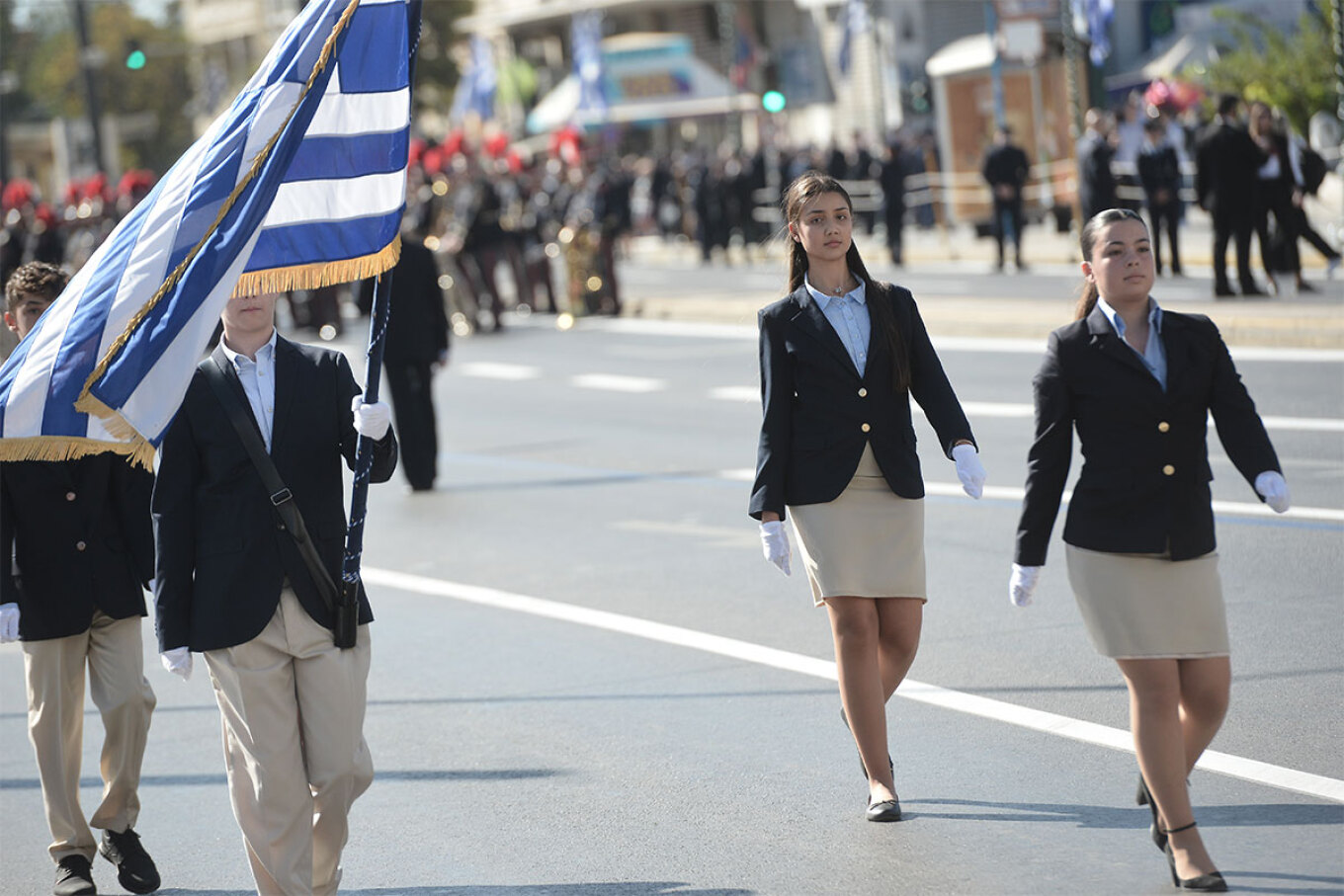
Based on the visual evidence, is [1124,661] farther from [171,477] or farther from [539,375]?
[539,375]

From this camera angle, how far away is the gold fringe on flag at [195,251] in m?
5.48

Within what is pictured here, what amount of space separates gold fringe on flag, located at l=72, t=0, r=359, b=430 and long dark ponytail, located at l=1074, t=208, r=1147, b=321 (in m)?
2.28

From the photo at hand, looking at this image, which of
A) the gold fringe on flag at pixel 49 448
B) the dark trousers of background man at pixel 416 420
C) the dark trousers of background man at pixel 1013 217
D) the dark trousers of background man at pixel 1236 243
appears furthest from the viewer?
the dark trousers of background man at pixel 1013 217

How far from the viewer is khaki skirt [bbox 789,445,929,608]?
636cm

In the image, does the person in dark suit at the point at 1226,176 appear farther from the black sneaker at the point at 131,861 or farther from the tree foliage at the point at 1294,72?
the black sneaker at the point at 131,861

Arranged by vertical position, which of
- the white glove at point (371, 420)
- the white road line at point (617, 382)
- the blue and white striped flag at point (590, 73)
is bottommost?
the white road line at point (617, 382)

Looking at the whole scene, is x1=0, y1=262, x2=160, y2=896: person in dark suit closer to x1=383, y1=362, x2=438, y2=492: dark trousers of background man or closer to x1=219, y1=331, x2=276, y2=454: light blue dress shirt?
x1=219, y1=331, x2=276, y2=454: light blue dress shirt

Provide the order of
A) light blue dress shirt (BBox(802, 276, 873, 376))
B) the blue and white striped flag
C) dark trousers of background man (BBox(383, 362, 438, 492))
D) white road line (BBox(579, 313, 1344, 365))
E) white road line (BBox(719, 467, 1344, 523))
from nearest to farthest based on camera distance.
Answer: light blue dress shirt (BBox(802, 276, 873, 376)) < white road line (BBox(719, 467, 1344, 523)) < dark trousers of background man (BBox(383, 362, 438, 492)) < white road line (BBox(579, 313, 1344, 365)) < the blue and white striped flag

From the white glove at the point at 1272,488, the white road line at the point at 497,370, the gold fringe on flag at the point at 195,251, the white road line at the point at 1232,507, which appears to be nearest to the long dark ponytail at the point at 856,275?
the white glove at the point at 1272,488

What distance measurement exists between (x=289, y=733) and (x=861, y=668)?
6.23 ft

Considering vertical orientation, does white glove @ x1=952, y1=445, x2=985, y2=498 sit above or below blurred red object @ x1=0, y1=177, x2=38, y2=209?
below

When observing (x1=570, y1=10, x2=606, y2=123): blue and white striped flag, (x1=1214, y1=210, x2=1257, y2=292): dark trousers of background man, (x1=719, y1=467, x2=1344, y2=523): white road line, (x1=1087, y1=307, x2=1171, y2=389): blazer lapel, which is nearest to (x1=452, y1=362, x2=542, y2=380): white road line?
(x1=1214, y1=210, x2=1257, y2=292): dark trousers of background man

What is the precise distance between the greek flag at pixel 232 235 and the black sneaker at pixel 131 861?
162 centimetres

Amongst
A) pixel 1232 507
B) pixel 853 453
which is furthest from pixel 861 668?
pixel 1232 507
